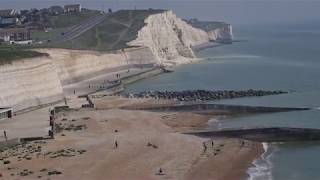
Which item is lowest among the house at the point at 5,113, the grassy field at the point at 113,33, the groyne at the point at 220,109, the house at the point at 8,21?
the groyne at the point at 220,109

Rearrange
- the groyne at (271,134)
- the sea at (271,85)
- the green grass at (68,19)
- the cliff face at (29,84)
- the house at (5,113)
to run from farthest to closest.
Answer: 1. the green grass at (68,19)
2. the cliff face at (29,84)
3. the house at (5,113)
4. the groyne at (271,134)
5. the sea at (271,85)

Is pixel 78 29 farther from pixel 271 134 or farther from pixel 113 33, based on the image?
pixel 271 134

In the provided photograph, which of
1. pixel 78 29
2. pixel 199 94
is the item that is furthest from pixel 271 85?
pixel 78 29

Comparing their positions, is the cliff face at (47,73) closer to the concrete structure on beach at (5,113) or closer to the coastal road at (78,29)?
the concrete structure on beach at (5,113)

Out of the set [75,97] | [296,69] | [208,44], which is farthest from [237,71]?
[208,44]

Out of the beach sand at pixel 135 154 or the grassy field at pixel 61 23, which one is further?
the grassy field at pixel 61 23

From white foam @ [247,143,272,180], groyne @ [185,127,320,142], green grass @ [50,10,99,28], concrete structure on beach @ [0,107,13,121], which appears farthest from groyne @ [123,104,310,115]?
green grass @ [50,10,99,28]

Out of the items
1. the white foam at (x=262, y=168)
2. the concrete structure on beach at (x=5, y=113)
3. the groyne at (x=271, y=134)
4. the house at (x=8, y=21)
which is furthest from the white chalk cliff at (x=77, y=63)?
the house at (x=8, y=21)
